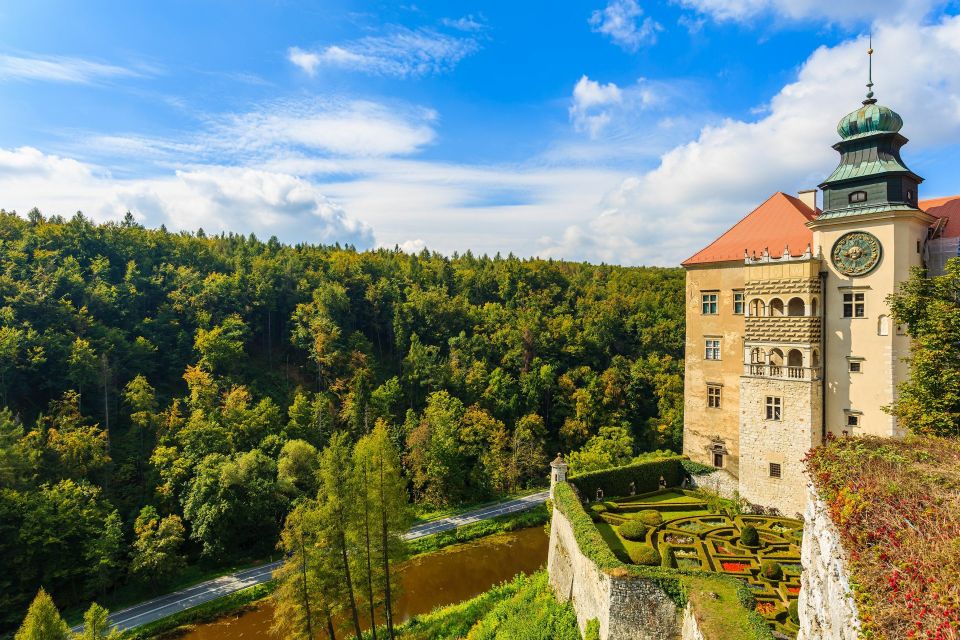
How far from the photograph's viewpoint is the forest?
3102cm

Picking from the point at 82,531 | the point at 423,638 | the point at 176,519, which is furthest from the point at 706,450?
the point at 82,531

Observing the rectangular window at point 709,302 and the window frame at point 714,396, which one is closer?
the window frame at point 714,396

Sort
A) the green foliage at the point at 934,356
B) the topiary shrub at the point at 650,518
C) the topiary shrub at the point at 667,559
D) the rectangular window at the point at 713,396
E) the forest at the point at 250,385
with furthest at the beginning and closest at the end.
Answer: the forest at the point at 250,385 < the rectangular window at the point at 713,396 < the topiary shrub at the point at 650,518 < the topiary shrub at the point at 667,559 < the green foliage at the point at 934,356

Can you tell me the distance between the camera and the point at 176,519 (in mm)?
30766

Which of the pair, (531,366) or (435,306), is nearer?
(531,366)

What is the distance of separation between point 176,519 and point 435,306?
39.2 m

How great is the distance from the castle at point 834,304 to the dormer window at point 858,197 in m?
0.04

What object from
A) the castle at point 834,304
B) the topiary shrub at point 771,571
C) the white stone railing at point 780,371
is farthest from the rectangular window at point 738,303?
the topiary shrub at point 771,571

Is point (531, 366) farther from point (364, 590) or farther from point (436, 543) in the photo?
point (364, 590)

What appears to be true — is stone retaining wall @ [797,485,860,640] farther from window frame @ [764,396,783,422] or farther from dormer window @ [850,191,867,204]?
dormer window @ [850,191,867,204]

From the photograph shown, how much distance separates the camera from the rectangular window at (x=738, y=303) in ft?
89.4

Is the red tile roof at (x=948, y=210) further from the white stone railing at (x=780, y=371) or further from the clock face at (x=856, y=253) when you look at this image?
the white stone railing at (x=780, y=371)

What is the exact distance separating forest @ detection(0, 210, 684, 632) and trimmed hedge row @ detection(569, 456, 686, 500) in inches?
205

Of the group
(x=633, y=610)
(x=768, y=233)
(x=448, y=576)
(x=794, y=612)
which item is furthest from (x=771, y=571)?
(x=448, y=576)
